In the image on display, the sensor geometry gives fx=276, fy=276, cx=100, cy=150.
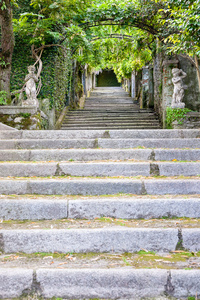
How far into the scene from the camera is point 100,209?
2.58 metres

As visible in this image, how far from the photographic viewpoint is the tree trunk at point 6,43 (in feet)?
19.9

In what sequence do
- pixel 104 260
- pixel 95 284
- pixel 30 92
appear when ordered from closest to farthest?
pixel 95 284 → pixel 104 260 → pixel 30 92

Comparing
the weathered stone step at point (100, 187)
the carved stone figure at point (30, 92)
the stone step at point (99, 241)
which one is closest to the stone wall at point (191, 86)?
the carved stone figure at point (30, 92)

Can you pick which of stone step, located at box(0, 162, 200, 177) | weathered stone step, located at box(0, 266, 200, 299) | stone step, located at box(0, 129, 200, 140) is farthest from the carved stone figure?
weathered stone step, located at box(0, 266, 200, 299)

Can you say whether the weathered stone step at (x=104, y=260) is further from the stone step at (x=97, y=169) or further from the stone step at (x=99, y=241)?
the stone step at (x=97, y=169)

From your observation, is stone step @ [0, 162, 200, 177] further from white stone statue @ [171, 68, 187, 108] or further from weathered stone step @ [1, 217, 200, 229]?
white stone statue @ [171, 68, 187, 108]

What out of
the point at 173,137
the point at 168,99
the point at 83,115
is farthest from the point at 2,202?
the point at 83,115

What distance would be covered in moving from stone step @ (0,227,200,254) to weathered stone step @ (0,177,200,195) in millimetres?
687

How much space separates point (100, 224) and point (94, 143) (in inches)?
70.0

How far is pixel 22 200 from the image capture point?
8.52 feet

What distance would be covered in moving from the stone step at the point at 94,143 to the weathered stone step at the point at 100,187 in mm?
1146

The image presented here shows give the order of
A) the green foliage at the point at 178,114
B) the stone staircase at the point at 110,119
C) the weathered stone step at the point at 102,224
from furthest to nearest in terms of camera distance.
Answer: the stone staircase at the point at 110,119 → the green foliage at the point at 178,114 → the weathered stone step at the point at 102,224

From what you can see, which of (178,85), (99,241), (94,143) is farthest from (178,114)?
(99,241)

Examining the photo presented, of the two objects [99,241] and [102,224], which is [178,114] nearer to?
[102,224]
